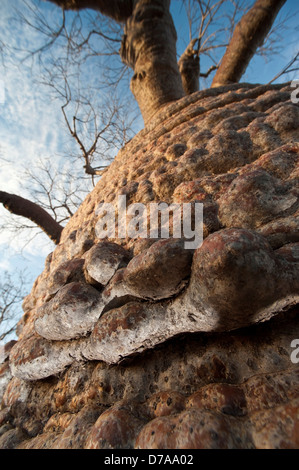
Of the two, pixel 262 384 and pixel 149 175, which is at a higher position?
pixel 149 175

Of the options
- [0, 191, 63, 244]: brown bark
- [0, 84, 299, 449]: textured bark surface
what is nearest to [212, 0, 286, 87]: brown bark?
[0, 84, 299, 449]: textured bark surface

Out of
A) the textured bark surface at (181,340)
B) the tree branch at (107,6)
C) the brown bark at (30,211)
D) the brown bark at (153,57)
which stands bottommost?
the textured bark surface at (181,340)

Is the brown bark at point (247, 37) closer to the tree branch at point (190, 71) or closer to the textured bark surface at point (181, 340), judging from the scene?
the tree branch at point (190, 71)

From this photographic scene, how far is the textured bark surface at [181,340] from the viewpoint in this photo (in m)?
0.47

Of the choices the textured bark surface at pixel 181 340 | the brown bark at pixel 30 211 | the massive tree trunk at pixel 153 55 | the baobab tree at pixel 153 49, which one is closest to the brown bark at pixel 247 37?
the baobab tree at pixel 153 49

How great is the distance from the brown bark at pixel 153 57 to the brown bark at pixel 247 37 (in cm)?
76

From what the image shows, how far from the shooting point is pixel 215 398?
0.50m

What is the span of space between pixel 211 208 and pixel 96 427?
0.71 m

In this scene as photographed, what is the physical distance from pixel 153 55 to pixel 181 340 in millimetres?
3001

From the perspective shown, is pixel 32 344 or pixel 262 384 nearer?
pixel 262 384

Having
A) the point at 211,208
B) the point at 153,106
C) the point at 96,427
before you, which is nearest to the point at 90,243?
the point at 211,208

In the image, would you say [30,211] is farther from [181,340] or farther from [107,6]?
[107,6]

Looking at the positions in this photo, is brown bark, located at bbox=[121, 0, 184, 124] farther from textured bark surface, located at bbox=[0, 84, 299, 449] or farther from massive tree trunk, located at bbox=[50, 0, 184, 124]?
textured bark surface, located at bbox=[0, 84, 299, 449]

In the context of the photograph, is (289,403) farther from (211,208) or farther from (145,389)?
(211,208)
